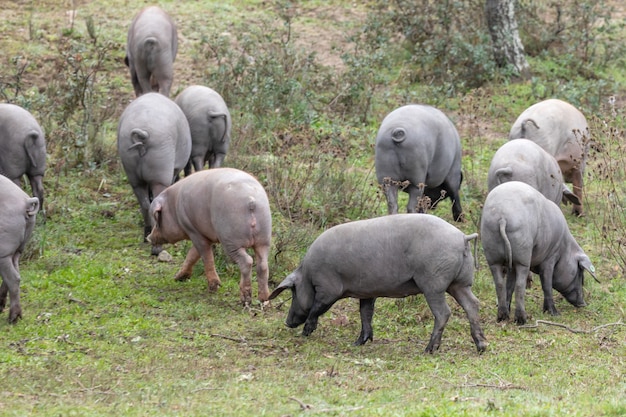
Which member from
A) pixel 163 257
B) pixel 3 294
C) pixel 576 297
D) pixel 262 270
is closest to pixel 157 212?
pixel 163 257

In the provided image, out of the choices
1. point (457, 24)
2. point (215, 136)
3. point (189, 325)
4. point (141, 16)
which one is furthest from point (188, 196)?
point (457, 24)

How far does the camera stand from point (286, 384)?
7145mm

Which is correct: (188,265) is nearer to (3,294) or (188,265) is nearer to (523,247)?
(3,294)

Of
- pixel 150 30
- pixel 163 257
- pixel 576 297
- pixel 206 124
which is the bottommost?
pixel 163 257

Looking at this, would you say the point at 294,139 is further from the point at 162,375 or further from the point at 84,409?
the point at 84,409

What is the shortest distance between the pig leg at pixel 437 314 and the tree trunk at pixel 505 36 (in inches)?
366

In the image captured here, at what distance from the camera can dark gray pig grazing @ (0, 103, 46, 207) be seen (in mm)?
10461

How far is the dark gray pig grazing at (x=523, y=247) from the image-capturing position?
887 cm

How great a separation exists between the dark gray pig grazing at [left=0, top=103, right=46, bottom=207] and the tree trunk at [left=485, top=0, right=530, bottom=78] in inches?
331

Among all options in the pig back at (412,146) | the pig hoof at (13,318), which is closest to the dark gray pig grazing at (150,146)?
the pig back at (412,146)

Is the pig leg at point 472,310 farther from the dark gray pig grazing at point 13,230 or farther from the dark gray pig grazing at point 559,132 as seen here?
the dark gray pig grazing at point 559,132

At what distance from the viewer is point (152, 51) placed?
1298 centimetres

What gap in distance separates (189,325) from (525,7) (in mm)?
11356

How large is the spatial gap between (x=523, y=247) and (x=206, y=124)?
4414mm
